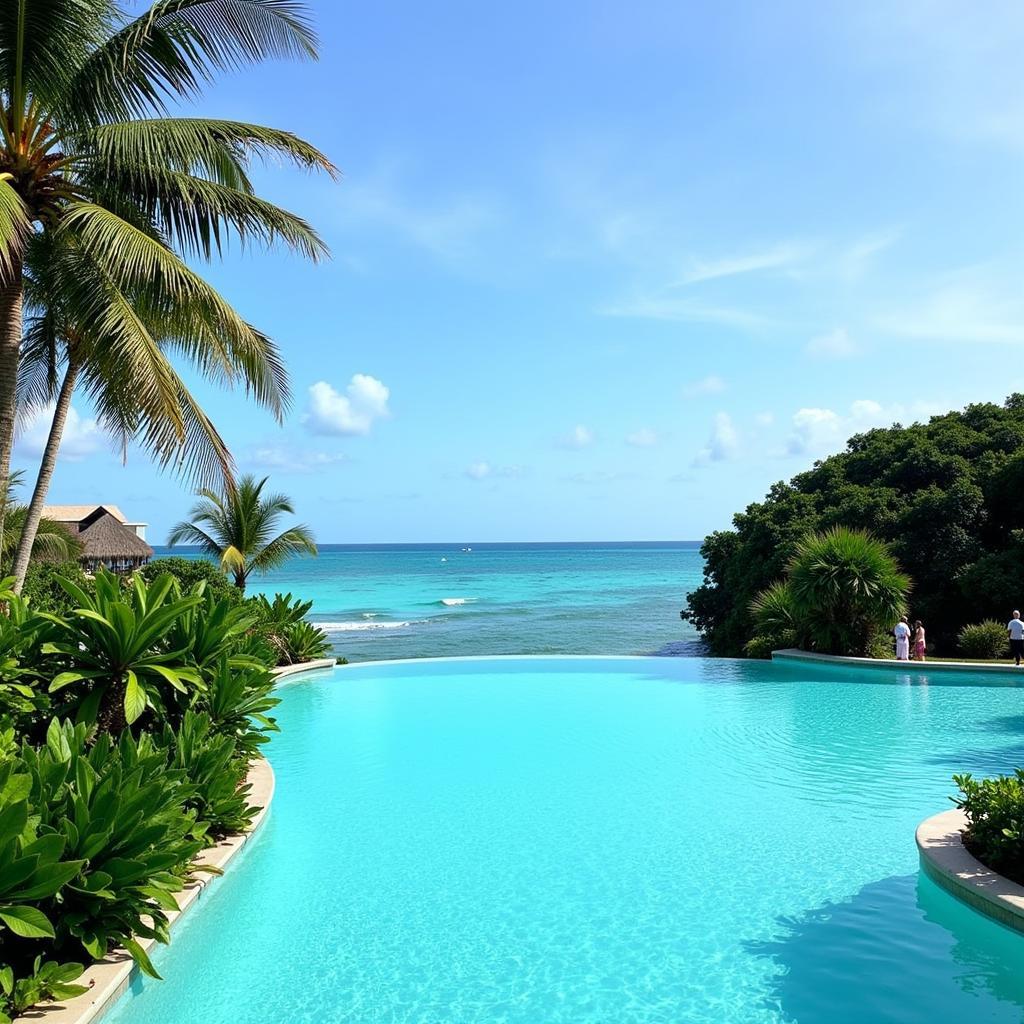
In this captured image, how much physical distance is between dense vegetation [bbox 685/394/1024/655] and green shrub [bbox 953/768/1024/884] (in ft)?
55.0

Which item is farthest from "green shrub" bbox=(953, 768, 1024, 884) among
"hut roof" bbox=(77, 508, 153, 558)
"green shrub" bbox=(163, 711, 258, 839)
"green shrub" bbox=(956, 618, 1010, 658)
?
"hut roof" bbox=(77, 508, 153, 558)

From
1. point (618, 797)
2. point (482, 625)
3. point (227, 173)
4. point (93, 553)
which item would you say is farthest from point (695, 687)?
point (93, 553)

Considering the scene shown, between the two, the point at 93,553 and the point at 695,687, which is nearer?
the point at 695,687

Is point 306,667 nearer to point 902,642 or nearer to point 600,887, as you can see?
point 902,642

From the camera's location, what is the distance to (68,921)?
3.84m

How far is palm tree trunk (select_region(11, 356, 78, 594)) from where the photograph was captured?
10.6m

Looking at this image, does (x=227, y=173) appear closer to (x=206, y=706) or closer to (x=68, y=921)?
(x=206, y=706)

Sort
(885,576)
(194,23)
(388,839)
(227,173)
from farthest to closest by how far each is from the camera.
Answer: (885,576)
(227,173)
(194,23)
(388,839)

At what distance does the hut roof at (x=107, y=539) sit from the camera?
35.5 metres

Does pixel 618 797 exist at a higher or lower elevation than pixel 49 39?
lower

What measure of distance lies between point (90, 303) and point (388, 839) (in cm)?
600

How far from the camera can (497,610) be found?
1960 inches

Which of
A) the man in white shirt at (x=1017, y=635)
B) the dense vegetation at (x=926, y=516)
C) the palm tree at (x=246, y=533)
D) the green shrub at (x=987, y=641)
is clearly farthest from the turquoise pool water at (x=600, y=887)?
the palm tree at (x=246, y=533)

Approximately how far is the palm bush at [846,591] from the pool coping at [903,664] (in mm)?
458
